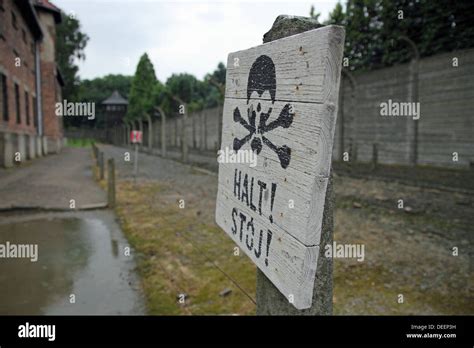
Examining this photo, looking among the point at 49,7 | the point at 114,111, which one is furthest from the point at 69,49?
the point at 49,7

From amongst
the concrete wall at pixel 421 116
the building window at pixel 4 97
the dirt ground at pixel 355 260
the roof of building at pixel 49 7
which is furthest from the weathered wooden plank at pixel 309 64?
the roof of building at pixel 49 7

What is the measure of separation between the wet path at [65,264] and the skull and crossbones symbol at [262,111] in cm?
239

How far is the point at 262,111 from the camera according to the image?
1293 millimetres

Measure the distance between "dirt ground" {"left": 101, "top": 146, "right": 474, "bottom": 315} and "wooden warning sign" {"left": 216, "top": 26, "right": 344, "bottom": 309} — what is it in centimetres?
209

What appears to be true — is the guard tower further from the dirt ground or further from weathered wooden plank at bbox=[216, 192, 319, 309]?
weathered wooden plank at bbox=[216, 192, 319, 309]

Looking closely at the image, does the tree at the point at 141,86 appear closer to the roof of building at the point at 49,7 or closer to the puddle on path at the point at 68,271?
the roof of building at the point at 49,7

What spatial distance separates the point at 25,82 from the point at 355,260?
756 inches

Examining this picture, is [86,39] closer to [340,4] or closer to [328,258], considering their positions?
[340,4]

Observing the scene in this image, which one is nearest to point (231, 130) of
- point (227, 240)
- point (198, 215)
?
point (227, 240)

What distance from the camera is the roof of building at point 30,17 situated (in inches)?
682

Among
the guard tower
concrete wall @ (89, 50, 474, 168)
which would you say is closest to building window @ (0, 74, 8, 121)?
concrete wall @ (89, 50, 474, 168)

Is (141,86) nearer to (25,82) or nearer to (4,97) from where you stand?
(25,82)

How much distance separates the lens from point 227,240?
205 inches

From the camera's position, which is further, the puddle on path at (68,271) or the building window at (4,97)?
the building window at (4,97)
